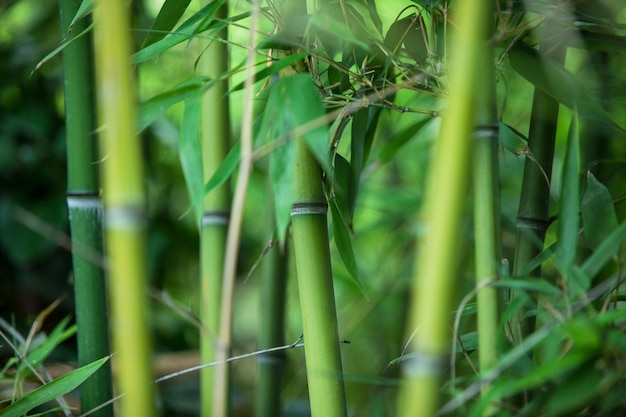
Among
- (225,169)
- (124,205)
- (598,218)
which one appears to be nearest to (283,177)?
(225,169)

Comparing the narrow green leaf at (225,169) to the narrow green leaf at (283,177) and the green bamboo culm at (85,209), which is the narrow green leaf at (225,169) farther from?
the green bamboo culm at (85,209)

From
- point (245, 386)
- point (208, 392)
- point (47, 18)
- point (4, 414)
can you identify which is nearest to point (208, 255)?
point (208, 392)

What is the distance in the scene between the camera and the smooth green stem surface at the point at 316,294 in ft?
1.88

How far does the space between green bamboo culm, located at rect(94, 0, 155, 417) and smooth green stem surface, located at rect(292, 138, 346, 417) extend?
0.74ft

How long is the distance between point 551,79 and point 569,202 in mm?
153

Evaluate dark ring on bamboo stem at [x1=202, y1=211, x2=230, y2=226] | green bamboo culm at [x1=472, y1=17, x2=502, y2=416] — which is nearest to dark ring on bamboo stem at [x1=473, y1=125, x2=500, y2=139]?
green bamboo culm at [x1=472, y1=17, x2=502, y2=416]

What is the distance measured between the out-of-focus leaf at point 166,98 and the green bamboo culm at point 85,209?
0.68 feet

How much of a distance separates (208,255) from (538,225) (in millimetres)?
358

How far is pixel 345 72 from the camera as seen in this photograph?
571mm

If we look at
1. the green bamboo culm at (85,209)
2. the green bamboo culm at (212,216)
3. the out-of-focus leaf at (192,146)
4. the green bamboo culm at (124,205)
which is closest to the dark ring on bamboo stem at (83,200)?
the green bamboo culm at (85,209)

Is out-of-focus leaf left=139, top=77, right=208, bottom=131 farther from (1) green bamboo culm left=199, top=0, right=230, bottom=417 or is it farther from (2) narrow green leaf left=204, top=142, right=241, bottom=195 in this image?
(1) green bamboo culm left=199, top=0, right=230, bottom=417

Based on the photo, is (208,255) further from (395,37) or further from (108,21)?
(108,21)

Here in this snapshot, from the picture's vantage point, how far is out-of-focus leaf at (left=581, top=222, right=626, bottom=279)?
463 mm

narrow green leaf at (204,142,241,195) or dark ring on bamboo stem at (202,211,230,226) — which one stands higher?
narrow green leaf at (204,142,241,195)
